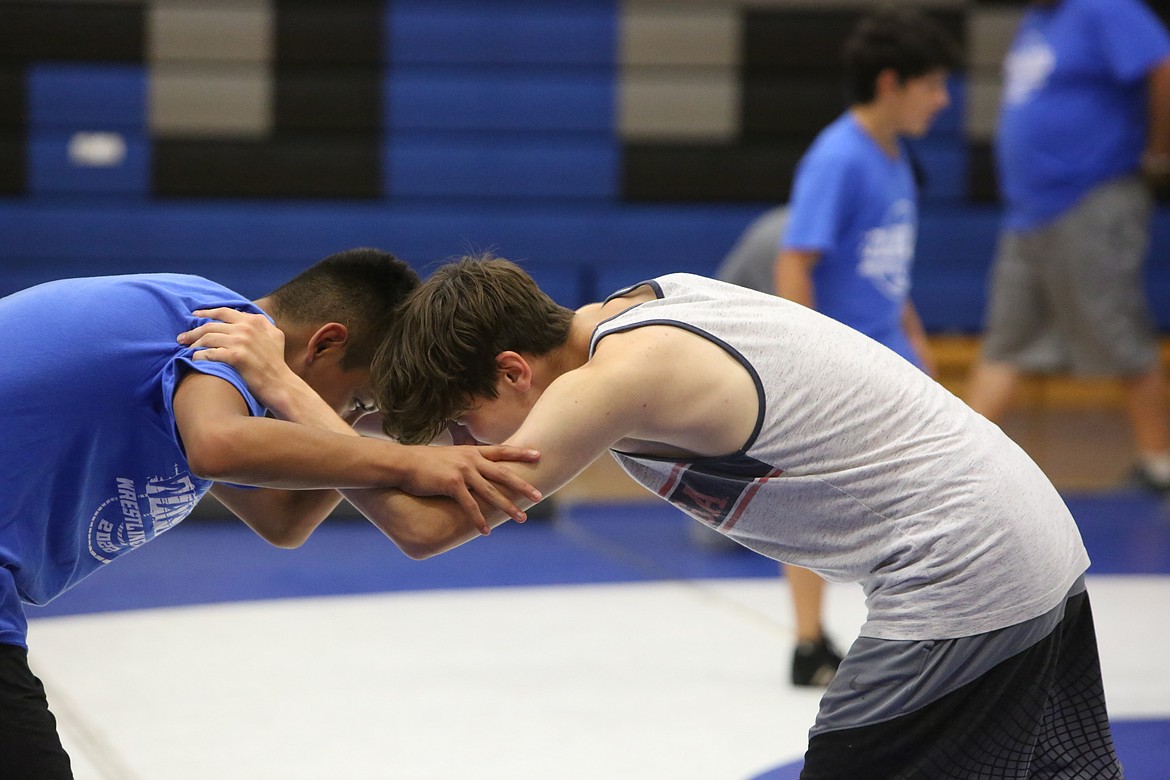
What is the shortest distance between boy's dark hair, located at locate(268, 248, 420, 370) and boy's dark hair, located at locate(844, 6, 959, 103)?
1.64 m

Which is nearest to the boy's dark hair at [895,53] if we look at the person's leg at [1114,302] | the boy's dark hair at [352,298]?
the boy's dark hair at [352,298]

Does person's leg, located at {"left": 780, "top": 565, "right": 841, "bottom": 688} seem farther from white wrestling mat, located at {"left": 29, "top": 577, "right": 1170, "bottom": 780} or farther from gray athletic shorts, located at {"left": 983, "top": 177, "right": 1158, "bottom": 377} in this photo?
gray athletic shorts, located at {"left": 983, "top": 177, "right": 1158, "bottom": 377}

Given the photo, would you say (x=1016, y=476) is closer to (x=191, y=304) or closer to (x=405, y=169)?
(x=191, y=304)

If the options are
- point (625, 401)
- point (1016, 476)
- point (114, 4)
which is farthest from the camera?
point (114, 4)

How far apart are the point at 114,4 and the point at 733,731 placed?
15.3 feet

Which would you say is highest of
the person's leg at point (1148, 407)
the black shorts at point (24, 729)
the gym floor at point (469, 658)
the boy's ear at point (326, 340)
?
the boy's ear at point (326, 340)

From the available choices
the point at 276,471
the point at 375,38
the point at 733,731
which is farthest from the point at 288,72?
the point at 276,471

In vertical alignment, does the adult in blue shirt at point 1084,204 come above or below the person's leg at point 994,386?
above

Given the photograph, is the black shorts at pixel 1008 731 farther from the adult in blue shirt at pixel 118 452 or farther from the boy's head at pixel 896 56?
the boy's head at pixel 896 56

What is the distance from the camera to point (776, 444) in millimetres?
1604

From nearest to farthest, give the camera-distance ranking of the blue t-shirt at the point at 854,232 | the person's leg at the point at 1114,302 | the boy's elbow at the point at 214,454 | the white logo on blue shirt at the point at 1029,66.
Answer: the boy's elbow at the point at 214,454 → the blue t-shirt at the point at 854,232 → the person's leg at the point at 1114,302 → the white logo on blue shirt at the point at 1029,66

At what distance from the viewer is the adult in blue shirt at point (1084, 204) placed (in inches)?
193

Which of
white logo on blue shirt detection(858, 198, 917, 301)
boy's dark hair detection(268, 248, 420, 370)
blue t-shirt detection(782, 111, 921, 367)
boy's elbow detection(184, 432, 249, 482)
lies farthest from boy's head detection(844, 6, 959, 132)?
boy's elbow detection(184, 432, 249, 482)

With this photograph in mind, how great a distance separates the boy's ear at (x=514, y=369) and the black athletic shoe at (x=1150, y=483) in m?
3.84
